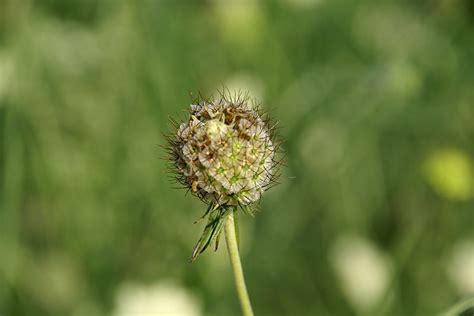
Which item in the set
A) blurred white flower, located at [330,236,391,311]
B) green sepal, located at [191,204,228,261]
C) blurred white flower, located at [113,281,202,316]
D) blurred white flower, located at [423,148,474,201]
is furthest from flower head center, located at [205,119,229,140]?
blurred white flower, located at [423,148,474,201]

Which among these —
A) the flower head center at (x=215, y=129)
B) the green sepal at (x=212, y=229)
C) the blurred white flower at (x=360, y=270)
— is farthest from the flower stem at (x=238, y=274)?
the blurred white flower at (x=360, y=270)

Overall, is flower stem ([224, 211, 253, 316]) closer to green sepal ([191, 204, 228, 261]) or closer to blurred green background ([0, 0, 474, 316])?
green sepal ([191, 204, 228, 261])

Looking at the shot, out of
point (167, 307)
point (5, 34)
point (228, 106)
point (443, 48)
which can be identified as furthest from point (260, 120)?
point (5, 34)

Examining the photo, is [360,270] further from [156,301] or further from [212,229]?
[212,229]

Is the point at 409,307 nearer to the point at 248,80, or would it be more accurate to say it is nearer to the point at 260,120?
the point at 248,80

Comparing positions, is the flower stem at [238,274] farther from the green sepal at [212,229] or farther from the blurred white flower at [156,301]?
the blurred white flower at [156,301]
